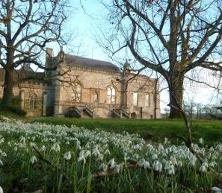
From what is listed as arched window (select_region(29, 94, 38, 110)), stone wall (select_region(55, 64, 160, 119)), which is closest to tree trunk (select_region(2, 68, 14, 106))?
arched window (select_region(29, 94, 38, 110))

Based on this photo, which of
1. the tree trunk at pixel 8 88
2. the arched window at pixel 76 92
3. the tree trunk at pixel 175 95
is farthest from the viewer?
the arched window at pixel 76 92

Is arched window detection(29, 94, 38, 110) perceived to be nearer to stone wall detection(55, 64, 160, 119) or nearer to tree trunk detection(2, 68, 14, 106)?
stone wall detection(55, 64, 160, 119)

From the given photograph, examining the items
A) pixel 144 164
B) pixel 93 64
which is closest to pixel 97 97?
pixel 93 64

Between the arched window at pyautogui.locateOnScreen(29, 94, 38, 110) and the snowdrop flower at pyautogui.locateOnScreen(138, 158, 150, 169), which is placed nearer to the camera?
the snowdrop flower at pyautogui.locateOnScreen(138, 158, 150, 169)

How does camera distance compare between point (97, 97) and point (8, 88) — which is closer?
point (8, 88)

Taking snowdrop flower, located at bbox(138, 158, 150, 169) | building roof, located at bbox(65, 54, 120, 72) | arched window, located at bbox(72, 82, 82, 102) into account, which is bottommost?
snowdrop flower, located at bbox(138, 158, 150, 169)

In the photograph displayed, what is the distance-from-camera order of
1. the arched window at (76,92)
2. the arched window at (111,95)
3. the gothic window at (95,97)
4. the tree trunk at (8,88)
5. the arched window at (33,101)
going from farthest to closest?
the arched window at (111,95) < the gothic window at (95,97) < the arched window at (33,101) < the arched window at (76,92) < the tree trunk at (8,88)

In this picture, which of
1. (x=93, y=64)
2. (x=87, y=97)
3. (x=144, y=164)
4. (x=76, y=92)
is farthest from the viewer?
(x=93, y=64)

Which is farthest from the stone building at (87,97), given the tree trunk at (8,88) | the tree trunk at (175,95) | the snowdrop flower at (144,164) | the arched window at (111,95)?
the snowdrop flower at (144,164)

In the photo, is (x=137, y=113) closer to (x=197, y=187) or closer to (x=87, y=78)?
(x=87, y=78)

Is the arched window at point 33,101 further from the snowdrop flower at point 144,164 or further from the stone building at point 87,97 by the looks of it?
the snowdrop flower at point 144,164

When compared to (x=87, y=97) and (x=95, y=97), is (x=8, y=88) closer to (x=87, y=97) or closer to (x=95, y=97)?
(x=87, y=97)

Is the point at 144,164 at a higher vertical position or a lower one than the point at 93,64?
lower

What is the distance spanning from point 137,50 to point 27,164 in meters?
12.9
